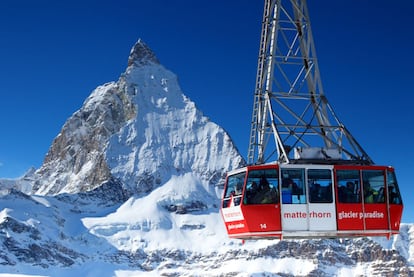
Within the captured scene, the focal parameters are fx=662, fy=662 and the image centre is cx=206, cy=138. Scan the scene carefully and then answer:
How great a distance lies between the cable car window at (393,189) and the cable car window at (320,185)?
9.74 ft

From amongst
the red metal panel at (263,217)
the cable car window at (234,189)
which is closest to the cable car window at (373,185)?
the red metal panel at (263,217)

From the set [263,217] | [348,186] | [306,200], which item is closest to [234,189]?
[263,217]

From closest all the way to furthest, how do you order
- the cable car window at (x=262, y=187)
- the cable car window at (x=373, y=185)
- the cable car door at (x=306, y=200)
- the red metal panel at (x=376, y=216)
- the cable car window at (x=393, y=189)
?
1. the cable car door at (x=306, y=200)
2. the cable car window at (x=262, y=187)
3. the red metal panel at (x=376, y=216)
4. the cable car window at (x=373, y=185)
5. the cable car window at (x=393, y=189)

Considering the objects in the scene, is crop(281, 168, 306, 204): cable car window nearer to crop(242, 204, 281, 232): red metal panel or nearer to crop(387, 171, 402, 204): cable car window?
crop(242, 204, 281, 232): red metal panel

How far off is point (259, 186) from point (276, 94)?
4573 mm

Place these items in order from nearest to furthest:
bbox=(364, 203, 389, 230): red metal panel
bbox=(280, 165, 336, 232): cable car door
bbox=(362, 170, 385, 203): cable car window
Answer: bbox=(280, 165, 336, 232): cable car door → bbox=(364, 203, 389, 230): red metal panel → bbox=(362, 170, 385, 203): cable car window

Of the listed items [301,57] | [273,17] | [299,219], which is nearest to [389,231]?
[299,219]

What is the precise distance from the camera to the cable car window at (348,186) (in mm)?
27297

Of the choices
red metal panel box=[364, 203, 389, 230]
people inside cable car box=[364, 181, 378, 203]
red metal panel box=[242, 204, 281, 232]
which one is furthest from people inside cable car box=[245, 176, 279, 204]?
red metal panel box=[364, 203, 389, 230]

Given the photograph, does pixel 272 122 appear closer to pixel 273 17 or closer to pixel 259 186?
pixel 259 186

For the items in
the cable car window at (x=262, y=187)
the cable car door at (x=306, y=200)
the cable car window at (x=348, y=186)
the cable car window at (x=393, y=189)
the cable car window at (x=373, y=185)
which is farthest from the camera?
the cable car window at (x=393, y=189)

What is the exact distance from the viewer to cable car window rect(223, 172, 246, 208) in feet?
93.3

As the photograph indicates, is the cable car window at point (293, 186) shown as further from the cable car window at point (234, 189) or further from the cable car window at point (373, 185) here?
the cable car window at point (373, 185)

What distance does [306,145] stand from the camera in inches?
1169
